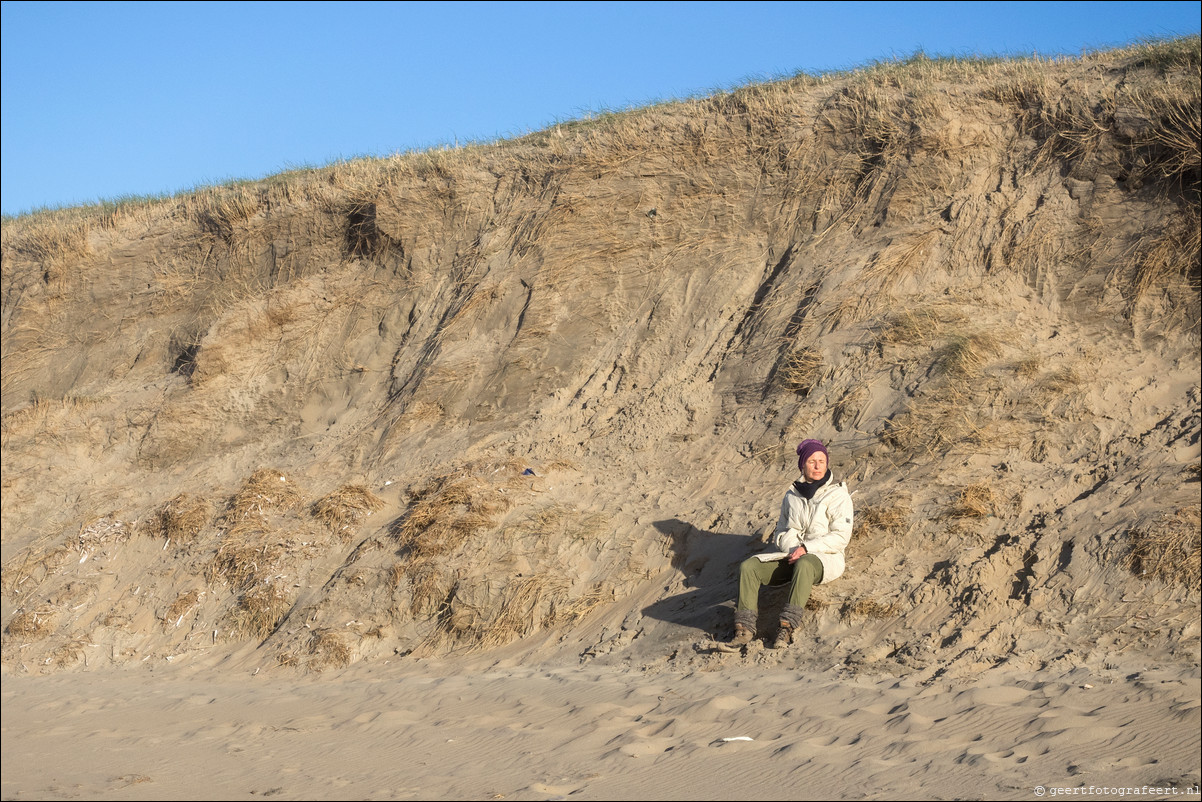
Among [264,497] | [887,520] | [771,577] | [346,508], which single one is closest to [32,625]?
[264,497]

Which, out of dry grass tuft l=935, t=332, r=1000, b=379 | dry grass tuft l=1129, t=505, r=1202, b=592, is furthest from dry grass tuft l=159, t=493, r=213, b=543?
dry grass tuft l=1129, t=505, r=1202, b=592

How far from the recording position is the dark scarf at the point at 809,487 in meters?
7.53

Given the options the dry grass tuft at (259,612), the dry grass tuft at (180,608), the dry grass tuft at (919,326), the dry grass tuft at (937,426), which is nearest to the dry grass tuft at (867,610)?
the dry grass tuft at (937,426)

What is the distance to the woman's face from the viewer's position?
7.56m

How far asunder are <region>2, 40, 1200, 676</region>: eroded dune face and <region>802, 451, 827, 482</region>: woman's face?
68 centimetres

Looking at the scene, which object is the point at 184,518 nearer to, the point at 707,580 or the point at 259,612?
the point at 259,612

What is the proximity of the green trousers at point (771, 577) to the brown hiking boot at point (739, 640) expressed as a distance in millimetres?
142

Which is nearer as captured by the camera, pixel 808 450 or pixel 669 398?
pixel 808 450

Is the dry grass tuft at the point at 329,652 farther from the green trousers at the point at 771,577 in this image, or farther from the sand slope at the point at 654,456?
the green trousers at the point at 771,577

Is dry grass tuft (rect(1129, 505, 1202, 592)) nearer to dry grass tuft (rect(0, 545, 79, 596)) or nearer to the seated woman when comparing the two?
the seated woman

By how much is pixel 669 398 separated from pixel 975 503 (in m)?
3.44

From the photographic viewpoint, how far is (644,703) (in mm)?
6613

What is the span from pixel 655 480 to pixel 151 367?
8.01 meters

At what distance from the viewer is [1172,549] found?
6.46 m
